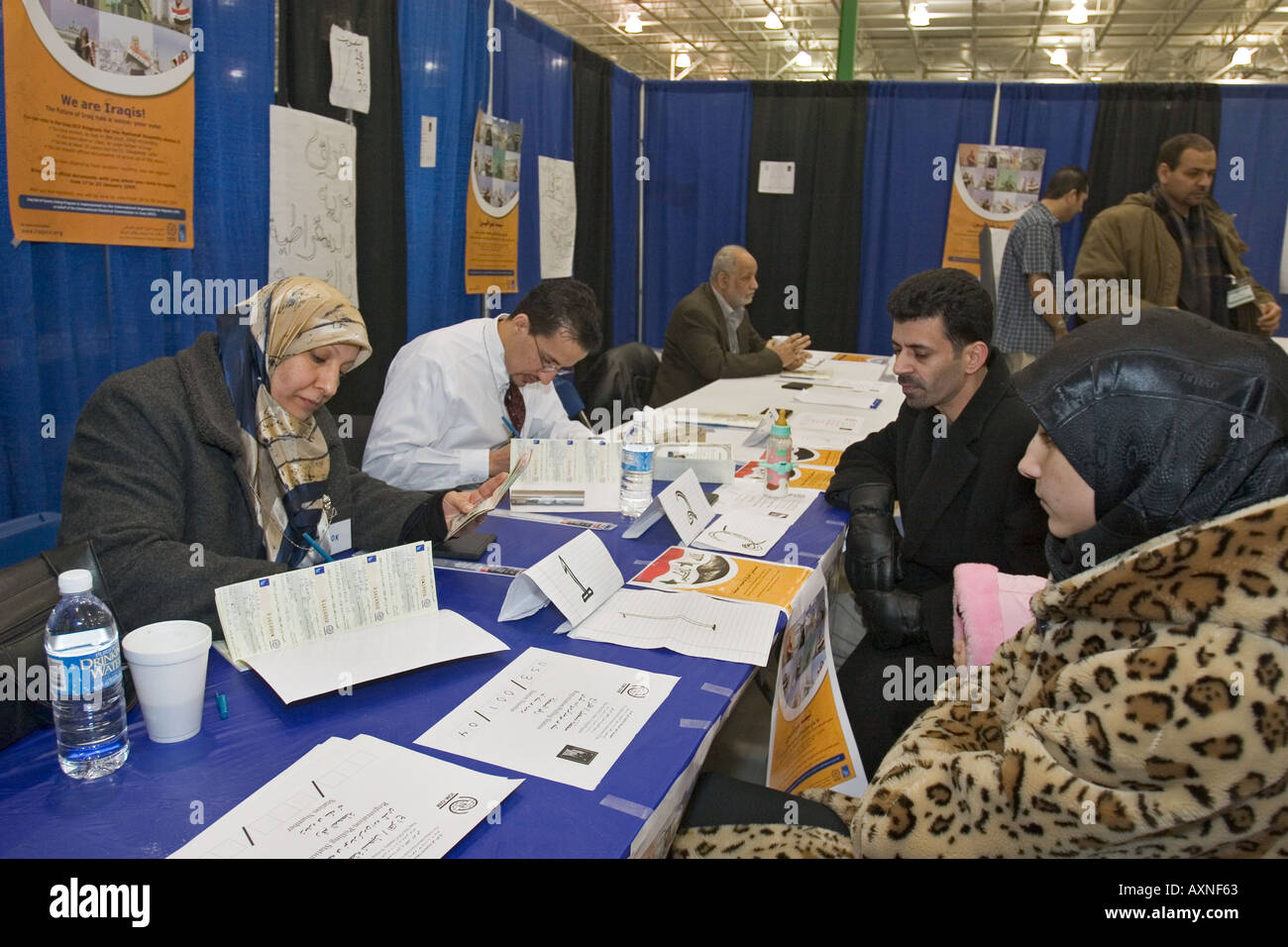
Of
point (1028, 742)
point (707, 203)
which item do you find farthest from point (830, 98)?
point (1028, 742)

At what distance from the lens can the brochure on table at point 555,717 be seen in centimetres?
112

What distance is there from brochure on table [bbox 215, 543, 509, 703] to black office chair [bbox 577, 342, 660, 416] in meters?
2.19

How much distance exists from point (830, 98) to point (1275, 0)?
530 cm

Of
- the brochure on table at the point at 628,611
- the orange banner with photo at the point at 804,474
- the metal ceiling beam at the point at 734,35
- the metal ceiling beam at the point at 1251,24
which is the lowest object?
the brochure on table at the point at 628,611

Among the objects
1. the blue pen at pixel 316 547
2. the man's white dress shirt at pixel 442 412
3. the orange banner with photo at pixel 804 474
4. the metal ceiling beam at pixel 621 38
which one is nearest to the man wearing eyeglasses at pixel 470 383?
the man's white dress shirt at pixel 442 412

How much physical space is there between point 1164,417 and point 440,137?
3851mm

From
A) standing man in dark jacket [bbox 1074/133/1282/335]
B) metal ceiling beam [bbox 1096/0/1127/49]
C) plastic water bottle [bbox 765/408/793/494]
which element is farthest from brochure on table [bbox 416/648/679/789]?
metal ceiling beam [bbox 1096/0/1127/49]

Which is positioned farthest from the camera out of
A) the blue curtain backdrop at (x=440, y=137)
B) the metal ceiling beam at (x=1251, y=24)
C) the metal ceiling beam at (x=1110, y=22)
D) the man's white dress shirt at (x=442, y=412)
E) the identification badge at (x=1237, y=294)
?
the metal ceiling beam at (x=1110, y=22)

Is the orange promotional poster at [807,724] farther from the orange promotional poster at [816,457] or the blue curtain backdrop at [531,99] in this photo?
the blue curtain backdrop at [531,99]

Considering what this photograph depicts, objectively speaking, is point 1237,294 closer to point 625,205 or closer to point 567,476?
point 567,476

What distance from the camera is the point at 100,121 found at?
242 cm

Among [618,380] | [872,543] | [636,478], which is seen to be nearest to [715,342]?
[618,380]

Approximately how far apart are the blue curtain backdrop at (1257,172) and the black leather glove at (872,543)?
5.11m
